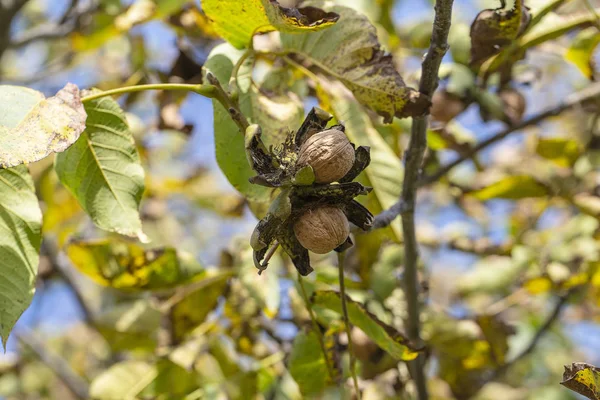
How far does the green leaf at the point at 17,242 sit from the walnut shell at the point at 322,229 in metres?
0.41

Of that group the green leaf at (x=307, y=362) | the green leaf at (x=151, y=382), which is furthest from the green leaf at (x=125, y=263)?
the green leaf at (x=307, y=362)

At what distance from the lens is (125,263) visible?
133 centimetres

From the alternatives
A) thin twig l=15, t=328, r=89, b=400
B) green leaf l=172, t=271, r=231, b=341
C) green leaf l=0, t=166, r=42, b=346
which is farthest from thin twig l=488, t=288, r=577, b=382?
thin twig l=15, t=328, r=89, b=400

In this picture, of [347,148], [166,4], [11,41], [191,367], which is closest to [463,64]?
[166,4]

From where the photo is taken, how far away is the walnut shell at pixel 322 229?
0.70 meters

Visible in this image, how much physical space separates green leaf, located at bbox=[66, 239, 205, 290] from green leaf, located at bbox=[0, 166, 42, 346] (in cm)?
43

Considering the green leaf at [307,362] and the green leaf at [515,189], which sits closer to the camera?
the green leaf at [307,362]

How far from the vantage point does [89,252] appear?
1324 millimetres

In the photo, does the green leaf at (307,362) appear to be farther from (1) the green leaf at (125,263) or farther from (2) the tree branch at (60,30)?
(2) the tree branch at (60,30)

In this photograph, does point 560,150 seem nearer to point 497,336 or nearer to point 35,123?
point 497,336

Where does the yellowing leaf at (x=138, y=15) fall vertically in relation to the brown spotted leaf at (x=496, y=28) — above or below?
below

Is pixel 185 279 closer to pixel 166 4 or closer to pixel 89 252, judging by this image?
pixel 89 252

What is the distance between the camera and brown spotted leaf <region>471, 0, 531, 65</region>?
0.95 metres

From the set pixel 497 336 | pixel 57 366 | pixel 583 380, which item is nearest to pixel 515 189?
pixel 497 336
